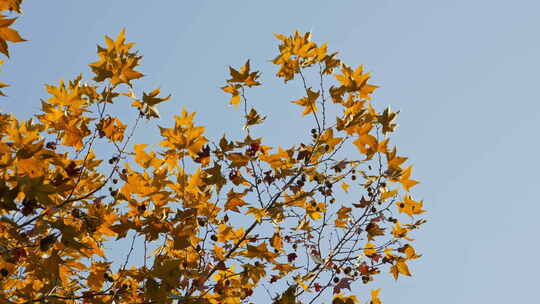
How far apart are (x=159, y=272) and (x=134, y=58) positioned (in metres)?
1.24

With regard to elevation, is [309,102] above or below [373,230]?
above

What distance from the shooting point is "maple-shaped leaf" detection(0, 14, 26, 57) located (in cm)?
161

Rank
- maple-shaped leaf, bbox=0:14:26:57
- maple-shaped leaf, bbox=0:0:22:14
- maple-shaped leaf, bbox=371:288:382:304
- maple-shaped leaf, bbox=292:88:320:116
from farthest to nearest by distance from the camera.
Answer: maple-shaped leaf, bbox=292:88:320:116 < maple-shaped leaf, bbox=371:288:382:304 < maple-shaped leaf, bbox=0:0:22:14 < maple-shaped leaf, bbox=0:14:26:57

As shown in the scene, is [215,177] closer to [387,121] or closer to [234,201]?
[234,201]

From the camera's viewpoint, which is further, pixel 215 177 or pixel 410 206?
pixel 410 206

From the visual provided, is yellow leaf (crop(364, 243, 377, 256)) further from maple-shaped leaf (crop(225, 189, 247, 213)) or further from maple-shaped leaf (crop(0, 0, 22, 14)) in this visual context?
maple-shaped leaf (crop(0, 0, 22, 14))

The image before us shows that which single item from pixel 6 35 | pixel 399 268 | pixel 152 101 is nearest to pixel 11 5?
pixel 6 35

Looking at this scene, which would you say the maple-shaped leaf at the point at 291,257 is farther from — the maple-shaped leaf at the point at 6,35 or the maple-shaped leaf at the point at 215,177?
the maple-shaped leaf at the point at 6,35

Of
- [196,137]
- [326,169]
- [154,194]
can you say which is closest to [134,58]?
[196,137]

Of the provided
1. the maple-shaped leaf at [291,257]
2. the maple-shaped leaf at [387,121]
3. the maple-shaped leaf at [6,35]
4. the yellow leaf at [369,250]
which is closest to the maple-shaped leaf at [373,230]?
the yellow leaf at [369,250]

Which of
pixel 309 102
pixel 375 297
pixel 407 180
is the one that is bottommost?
pixel 375 297

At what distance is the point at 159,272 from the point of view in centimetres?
212

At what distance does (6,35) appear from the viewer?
1612mm

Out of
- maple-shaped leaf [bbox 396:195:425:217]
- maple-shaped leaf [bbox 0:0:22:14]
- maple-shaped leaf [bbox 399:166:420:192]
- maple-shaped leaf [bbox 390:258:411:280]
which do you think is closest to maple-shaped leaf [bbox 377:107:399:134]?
maple-shaped leaf [bbox 399:166:420:192]
